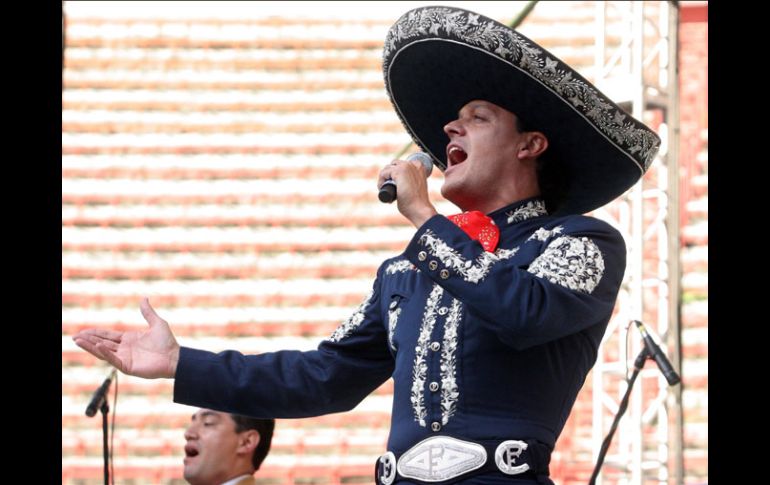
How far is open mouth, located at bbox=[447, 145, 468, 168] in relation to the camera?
8.76ft

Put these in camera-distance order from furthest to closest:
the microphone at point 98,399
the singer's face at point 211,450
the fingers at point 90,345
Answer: the singer's face at point 211,450 → the microphone at point 98,399 → the fingers at point 90,345

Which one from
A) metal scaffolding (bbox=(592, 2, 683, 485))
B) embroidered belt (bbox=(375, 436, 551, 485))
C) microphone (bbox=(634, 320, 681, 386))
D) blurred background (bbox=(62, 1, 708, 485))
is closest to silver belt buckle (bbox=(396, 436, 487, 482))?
embroidered belt (bbox=(375, 436, 551, 485))

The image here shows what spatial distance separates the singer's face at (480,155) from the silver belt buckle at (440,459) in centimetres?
51

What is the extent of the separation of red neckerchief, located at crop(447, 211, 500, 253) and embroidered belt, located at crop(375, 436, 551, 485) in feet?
1.28

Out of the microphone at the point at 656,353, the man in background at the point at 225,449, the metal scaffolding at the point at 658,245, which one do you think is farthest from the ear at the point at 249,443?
the microphone at the point at 656,353

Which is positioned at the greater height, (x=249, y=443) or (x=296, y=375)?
(x=296, y=375)

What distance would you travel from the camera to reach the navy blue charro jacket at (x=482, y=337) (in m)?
2.33

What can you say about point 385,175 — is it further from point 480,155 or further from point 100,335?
point 100,335

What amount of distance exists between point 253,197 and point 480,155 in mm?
4719

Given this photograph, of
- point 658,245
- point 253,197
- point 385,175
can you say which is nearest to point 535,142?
point 385,175

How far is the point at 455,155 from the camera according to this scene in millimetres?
2678

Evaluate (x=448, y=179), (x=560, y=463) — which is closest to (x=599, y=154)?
(x=448, y=179)

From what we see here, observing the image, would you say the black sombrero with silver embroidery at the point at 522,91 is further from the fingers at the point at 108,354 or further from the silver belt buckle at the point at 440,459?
the fingers at the point at 108,354
